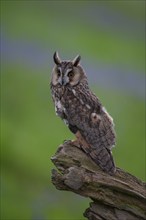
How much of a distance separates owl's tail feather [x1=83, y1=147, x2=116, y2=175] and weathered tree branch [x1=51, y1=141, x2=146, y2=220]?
3cm

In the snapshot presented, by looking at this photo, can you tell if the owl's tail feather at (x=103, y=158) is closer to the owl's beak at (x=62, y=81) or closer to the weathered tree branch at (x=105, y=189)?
the weathered tree branch at (x=105, y=189)

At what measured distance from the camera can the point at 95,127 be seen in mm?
3377

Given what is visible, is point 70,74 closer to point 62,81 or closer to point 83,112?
point 62,81

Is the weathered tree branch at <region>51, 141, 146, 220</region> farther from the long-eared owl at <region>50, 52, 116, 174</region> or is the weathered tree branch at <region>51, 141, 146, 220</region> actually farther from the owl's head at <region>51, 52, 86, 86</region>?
the owl's head at <region>51, 52, 86, 86</region>

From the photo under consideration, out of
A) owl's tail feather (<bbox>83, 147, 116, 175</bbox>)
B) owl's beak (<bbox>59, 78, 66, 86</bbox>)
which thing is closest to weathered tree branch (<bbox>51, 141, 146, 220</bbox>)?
owl's tail feather (<bbox>83, 147, 116, 175</bbox>)

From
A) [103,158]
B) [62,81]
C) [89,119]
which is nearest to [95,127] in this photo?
[89,119]

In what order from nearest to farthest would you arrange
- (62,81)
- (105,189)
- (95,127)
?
(105,189) → (95,127) → (62,81)

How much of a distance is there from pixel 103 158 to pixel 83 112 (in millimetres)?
308

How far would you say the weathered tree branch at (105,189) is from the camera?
319 centimetres

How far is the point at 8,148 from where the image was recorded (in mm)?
7402

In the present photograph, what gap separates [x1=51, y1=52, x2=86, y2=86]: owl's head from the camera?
3469mm

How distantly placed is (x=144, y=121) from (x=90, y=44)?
2083mm

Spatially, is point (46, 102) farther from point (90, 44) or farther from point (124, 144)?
point (90, 44)

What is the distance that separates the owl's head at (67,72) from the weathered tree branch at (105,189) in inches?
17.0
